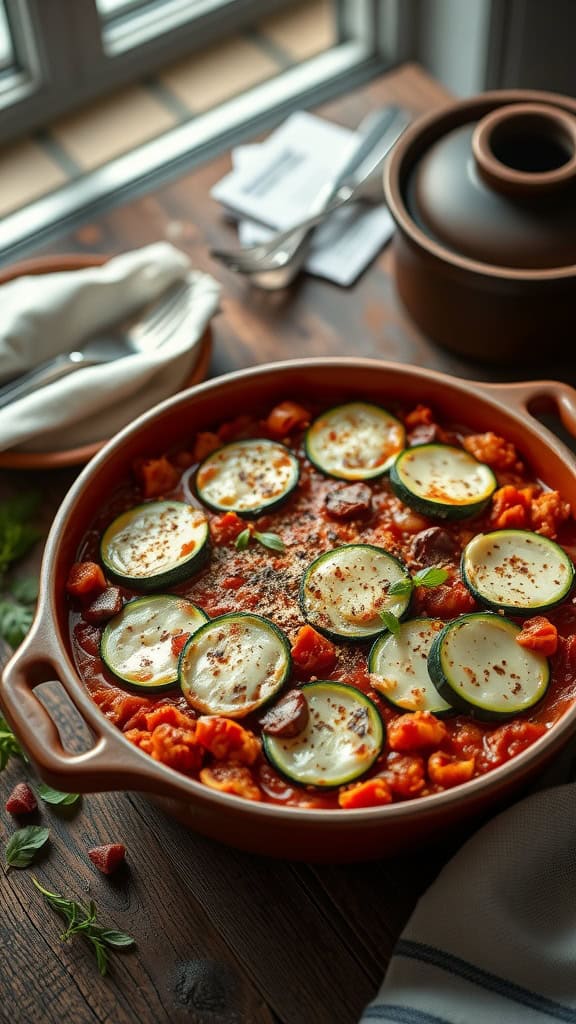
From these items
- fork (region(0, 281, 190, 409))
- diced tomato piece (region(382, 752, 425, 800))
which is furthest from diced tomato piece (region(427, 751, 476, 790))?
fork (region(0, 281, 190, 409))

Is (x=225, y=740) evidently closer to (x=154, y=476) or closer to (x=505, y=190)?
(x=154, y=476)

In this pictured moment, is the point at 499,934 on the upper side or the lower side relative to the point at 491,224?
lower

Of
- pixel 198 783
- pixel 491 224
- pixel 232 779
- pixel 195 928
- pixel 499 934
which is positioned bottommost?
pixel 195 928

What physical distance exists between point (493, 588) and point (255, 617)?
44cm

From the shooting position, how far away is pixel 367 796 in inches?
70.7

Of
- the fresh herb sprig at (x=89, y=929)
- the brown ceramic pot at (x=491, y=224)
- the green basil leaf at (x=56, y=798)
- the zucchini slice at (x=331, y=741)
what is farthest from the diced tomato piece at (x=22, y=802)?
the brown ceramic pot at (x=491, y=224)

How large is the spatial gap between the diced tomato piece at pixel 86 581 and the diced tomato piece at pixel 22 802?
1.20 feet

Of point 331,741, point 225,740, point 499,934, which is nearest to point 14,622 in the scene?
point 225,740

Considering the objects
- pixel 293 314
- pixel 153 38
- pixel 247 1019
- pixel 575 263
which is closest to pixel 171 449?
pixel 293 314

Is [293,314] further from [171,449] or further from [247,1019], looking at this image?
[247,1019]

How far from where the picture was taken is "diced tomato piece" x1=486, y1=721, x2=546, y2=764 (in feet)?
6.19

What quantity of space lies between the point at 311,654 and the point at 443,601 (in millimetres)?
265

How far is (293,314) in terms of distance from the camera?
2.82 metres

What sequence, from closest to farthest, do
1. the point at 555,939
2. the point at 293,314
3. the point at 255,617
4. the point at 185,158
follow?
the point at 555,939, the point at 255,617, the point at 293,314, the point at 185,158
